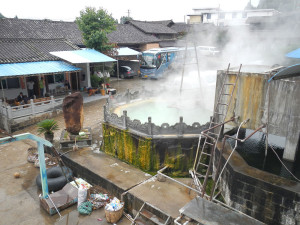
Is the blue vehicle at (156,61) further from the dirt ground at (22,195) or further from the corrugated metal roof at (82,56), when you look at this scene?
the dirt ground at (22,195)

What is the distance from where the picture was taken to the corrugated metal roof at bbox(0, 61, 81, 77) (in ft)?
44.3

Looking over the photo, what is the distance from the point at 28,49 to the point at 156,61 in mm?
12021

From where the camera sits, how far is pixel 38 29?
21.3 metres

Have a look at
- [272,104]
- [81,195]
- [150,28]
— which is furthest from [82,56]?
[150,28]

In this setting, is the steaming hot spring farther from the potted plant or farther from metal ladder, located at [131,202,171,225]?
metal ladder, located at [131,202,171,225]

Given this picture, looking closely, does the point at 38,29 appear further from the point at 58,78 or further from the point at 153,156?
the point at 153,156

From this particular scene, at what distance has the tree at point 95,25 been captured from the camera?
1919 centimetres

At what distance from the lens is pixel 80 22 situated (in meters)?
19.5

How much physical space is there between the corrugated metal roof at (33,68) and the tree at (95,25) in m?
4.01

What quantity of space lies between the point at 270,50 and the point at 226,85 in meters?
10.1

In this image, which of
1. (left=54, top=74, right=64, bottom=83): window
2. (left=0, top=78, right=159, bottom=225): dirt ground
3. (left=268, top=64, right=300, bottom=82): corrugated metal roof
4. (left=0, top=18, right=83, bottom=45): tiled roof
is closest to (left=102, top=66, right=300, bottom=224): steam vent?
(left=268, top=64, right=300, bottom=82): corrugated metal roof

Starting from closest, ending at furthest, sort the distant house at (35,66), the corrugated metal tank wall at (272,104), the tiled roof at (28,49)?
the corrugated metal tank wall at (272,104) → the distant house at (35,66) → the tiled roof at (28,49)

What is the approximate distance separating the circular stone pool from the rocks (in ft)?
6.28

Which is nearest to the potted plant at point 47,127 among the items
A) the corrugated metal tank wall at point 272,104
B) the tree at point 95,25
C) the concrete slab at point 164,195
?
the concrete slab at point 164,195
